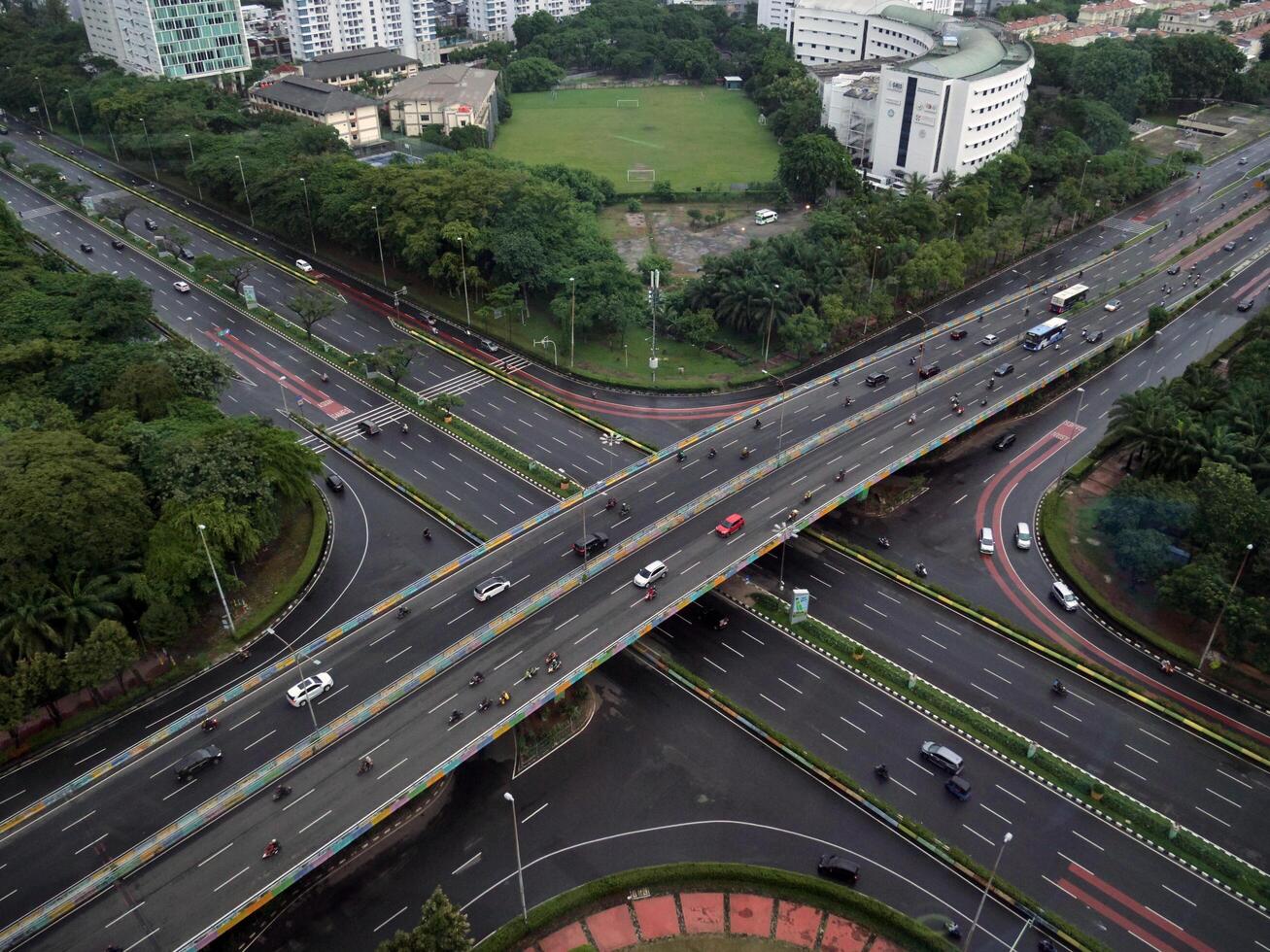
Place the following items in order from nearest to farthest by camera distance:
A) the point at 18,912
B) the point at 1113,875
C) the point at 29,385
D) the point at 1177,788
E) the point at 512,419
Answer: the point at 18,912 < the point at 1113,875 < the point at 1177,788 < the point at 29,385 < the point at 512,419

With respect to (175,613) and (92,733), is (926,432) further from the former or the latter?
(92,733)

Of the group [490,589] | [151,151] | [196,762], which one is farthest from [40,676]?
[151,151]

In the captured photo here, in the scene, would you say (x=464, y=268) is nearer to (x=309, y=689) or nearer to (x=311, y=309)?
(x=311, y=309)

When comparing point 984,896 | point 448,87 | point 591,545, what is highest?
point 448,87

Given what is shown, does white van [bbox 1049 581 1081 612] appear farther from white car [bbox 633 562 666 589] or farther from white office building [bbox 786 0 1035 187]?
white office building [bbox 786 0 1035 187]

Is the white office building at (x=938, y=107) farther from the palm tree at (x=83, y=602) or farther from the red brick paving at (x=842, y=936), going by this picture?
the palm tree at (x=83, y=602)

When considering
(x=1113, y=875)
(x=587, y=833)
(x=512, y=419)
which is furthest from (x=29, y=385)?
(x=1113, y=875)

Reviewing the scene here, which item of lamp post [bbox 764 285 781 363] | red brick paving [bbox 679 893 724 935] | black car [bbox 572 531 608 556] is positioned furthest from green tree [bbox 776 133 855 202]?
red brick paving [bbox 679 893 724 935]
